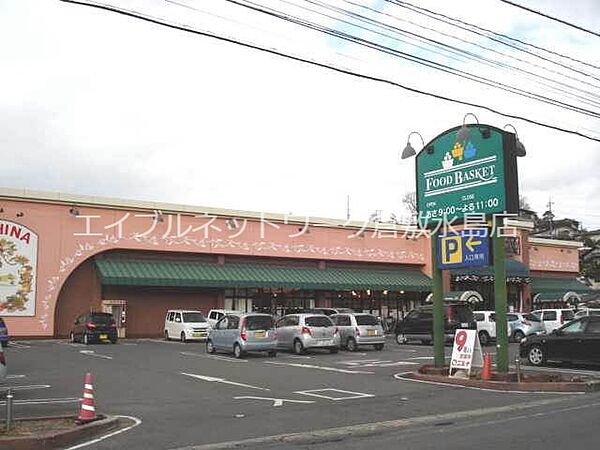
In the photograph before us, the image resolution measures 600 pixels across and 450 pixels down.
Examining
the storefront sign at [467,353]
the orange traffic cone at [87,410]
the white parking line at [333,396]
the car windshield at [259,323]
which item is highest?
the car windshield at [259,323]

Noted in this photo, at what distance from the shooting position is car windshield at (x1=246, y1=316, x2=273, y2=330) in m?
23.6

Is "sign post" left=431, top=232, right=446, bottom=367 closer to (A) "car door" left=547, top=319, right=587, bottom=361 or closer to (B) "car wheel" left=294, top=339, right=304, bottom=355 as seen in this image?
(A) "car door" left=547, top=319, right=587, bottom=361

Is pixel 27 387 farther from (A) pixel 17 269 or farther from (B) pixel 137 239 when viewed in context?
(B) pixel 137 239

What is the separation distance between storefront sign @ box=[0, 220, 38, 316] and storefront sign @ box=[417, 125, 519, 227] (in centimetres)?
2117

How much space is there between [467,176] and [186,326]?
64.1 feet

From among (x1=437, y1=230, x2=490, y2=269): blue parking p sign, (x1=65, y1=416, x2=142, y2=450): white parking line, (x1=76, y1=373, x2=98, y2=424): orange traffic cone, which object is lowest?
(x1=65, y1=416, x2=142, y2=450): white parking line

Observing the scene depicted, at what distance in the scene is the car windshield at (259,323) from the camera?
77.5 ft

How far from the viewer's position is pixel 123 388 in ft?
49.9

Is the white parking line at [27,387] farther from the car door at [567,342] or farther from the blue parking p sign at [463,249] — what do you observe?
the car door at [567,342]

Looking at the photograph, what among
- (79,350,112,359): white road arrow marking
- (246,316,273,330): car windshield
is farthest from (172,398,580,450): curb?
(79,350,112,359): white road arrow marking

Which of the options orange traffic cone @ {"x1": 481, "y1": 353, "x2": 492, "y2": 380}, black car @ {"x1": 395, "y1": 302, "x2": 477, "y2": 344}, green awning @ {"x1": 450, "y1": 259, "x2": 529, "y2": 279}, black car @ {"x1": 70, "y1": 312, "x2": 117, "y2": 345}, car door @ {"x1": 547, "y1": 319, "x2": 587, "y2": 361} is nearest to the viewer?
orange traffic cone @ {"x1": 481, "y1": 353, "x2": 492, "y2": 380}

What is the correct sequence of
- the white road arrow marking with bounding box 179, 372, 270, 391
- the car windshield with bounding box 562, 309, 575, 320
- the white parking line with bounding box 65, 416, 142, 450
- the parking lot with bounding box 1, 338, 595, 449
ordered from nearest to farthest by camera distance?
the white parking line with bounding box 65, 416, 142, 450, the parking lot with bounding box 1, 338, 595, 449, the white road arrow marking with bounding box 179, 372, 270, 391, the car windshield with bounding box 562, 309, 575, 320

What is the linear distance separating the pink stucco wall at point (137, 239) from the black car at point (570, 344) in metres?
20.7

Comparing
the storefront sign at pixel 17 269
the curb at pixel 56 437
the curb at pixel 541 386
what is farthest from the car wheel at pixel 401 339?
the curb at pixel 56 437
